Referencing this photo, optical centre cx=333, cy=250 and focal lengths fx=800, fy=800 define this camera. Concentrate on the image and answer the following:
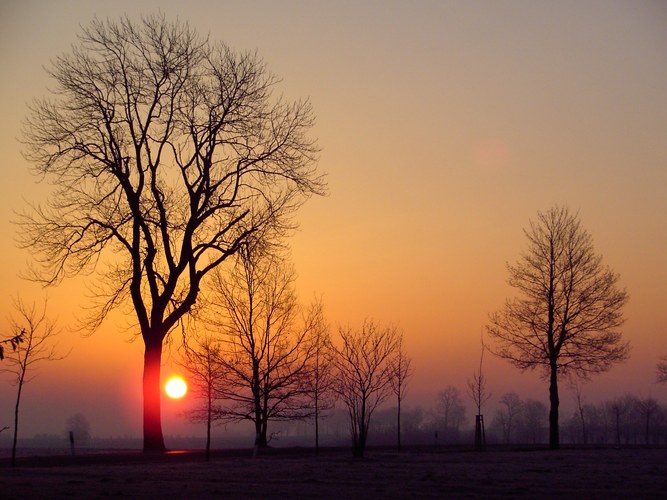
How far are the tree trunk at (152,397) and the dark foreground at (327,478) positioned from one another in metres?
3.54

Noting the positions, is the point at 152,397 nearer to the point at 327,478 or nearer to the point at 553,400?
the point at 327,478

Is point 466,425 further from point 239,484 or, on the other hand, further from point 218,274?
point 239,484

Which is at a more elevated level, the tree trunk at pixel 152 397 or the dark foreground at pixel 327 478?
the tree trunk at pixel 152 397

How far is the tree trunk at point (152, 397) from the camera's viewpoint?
29.2 metres

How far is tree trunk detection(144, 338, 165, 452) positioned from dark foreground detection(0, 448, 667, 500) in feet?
11.6

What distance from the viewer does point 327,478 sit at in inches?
749

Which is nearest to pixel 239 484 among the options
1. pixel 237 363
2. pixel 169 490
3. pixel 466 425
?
pixel 169 490

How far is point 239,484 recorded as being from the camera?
1759 centimetres

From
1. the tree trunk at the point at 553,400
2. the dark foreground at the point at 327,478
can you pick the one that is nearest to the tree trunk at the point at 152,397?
the dark foreground at the point at 327,478

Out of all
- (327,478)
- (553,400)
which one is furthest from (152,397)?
(553,400)

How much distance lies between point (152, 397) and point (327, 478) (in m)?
12.2

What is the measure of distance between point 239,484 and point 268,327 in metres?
22.2

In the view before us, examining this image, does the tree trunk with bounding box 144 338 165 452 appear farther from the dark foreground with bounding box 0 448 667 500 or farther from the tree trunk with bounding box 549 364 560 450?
the tree trunk with bounding box 549 364 560 450

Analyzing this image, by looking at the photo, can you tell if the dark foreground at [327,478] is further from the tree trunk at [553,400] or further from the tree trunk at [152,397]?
the tree trunk at [553,400]
